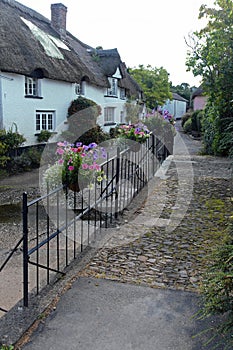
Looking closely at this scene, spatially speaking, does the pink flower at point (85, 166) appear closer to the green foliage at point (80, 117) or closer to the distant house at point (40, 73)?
the distant house at point (40, 73)

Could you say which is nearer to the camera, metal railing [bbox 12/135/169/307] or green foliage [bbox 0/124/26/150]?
metal railing [bbox 12/135/169/307]

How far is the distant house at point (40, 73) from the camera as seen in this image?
41.2 ft

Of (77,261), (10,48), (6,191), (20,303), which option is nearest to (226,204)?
(77,261)

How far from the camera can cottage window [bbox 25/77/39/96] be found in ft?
45.1

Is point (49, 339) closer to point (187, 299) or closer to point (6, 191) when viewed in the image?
point (187, 299)

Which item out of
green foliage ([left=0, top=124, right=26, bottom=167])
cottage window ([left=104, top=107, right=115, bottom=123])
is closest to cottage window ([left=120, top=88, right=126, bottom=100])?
cottage window ([left=104, top=107, right=115, bottom=123])

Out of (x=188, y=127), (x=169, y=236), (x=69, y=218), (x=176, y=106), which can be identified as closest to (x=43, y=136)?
(x=69, y=218)

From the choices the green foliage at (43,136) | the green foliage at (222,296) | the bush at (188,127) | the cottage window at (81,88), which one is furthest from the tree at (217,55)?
the bush at (188,127)

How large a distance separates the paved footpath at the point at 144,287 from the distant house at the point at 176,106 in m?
44.1

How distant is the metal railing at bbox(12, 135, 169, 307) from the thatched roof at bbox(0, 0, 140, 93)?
6.84m

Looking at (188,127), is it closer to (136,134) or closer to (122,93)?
(122,93)

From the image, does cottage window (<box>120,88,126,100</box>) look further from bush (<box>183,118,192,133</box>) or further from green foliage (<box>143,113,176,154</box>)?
green foliage (<box>143,113,176,154</box>)

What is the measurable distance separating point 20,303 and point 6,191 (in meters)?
5.91

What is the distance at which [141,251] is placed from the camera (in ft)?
14.7
